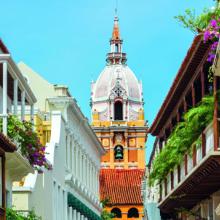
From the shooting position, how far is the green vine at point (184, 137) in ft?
91.9

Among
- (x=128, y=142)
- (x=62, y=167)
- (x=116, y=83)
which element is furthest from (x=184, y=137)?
(x=116, y=83)

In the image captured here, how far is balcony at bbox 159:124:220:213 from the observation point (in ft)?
86.2

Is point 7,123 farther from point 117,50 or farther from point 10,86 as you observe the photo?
point 117,50

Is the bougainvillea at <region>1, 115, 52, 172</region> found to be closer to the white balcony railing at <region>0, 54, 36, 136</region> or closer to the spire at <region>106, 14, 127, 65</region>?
the white balcony railing at <region>0, 54, 36, 136</region>

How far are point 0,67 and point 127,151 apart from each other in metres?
116

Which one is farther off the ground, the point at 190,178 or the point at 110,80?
the point at 110,80

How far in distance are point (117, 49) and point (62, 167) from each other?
371 feet

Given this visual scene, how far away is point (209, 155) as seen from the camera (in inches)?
989

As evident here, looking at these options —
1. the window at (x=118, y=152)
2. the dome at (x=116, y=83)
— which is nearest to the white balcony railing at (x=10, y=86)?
the window at (x=118, y=152)

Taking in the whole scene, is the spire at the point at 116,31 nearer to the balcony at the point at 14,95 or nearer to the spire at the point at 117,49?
the spire at the point at 117,49

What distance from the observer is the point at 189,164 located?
3112cm

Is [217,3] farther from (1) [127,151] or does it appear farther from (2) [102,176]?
(1) [127,151]

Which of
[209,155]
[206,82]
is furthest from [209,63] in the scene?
→ [209,155]

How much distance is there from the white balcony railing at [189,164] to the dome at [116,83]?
11076 cm
